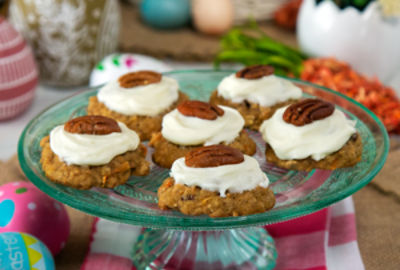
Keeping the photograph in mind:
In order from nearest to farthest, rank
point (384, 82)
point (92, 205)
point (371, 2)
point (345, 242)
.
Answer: point (92, 205), point (345, 242), point (371, 2), point (384, 82)

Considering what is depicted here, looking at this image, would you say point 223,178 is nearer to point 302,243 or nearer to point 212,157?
point 212,157

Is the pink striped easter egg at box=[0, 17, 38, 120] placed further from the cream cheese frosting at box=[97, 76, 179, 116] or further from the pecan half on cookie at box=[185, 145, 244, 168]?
the pecan half on cookie at box=[185, 145, 244, 168]

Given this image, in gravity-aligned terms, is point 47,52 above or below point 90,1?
below

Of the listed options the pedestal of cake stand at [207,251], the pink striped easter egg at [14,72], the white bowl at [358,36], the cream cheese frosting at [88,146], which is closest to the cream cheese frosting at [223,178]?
the cream cheese frosting at [88,146]

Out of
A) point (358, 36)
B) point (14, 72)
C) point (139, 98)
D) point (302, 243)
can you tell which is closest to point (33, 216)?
point (139, 98)

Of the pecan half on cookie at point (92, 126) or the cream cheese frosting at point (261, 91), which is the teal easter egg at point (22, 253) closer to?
the pecan half on cookie at point (92, 126)

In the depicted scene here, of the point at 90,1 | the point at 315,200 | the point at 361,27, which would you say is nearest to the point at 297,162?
the point at 315,200

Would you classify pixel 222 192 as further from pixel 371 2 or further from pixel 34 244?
pixel 371 2
